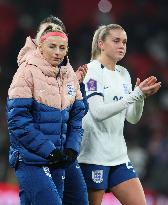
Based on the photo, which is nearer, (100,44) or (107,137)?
(107,137)

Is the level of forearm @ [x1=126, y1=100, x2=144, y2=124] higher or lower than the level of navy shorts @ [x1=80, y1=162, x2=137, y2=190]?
higher

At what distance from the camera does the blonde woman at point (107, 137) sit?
6410 mm

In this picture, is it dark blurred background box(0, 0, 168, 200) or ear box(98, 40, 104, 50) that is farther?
→ dark blurred background box(0, 0, 168, 200)

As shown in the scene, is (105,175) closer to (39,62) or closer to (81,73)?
(81,73)

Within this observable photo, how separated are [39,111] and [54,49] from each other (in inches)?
18.9

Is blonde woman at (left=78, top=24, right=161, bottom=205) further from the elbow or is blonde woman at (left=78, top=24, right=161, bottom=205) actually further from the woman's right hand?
the woman's right hand

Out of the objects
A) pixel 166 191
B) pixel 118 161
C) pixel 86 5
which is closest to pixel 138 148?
pixel 166 191

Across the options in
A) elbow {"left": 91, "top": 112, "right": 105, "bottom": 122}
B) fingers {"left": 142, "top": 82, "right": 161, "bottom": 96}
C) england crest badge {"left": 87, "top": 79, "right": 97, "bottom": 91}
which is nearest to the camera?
fingers {"left": 142, "top": 82, "right": 161, "bottom": 96}

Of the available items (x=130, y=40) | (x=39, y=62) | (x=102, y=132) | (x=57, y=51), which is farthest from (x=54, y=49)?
(x=130, y=40)

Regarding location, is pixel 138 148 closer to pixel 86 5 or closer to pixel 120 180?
pixel 86 5

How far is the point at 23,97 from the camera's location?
5.55 m

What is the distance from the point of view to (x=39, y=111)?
18.4 feet

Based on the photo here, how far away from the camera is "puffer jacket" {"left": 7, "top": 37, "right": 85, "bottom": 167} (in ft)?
18.2

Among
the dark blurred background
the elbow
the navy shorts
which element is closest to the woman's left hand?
the elbow
